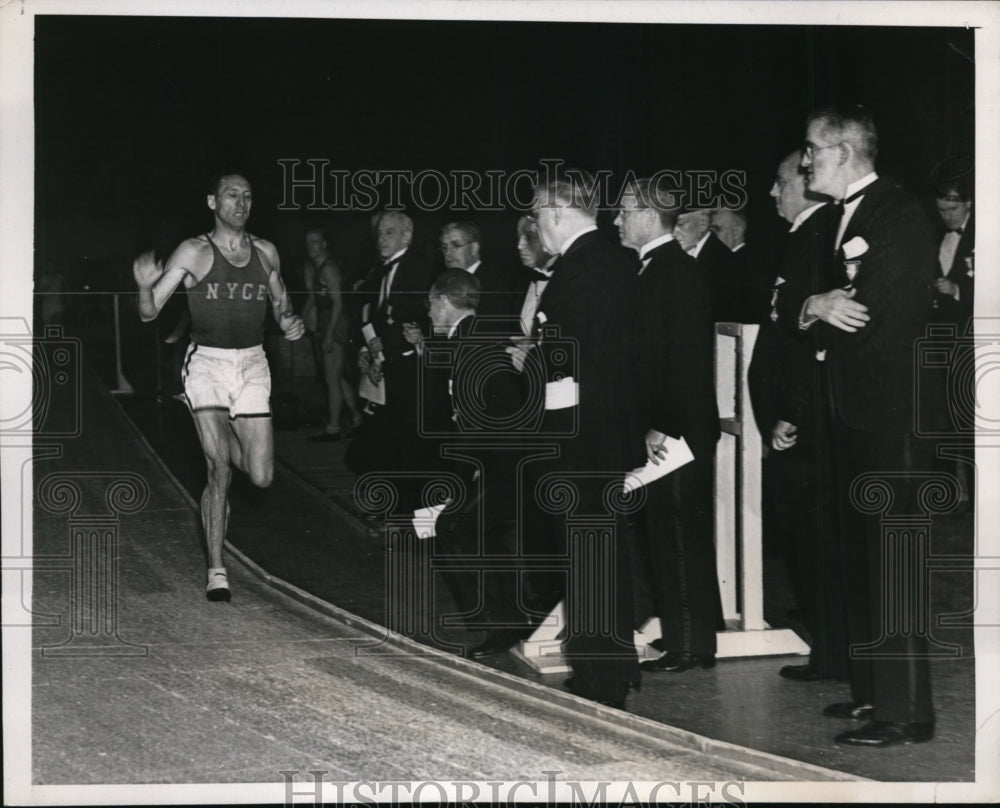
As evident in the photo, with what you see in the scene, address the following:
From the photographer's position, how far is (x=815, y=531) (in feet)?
18.1

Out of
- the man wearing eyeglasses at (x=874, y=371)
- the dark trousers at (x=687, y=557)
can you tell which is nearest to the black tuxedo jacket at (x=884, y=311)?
the man wearing eyeglasses at (x=874, y=371)

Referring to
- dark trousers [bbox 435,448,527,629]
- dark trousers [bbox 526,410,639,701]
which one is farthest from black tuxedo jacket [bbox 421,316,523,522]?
dark trousers [bbox 526,410,639,701]

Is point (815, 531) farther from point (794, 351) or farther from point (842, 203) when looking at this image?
point (842, 203)

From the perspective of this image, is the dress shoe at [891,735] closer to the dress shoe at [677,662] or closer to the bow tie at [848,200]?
the dress shoe at [677,662]

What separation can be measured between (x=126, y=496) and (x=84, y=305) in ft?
2.06

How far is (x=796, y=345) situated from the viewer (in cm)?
545

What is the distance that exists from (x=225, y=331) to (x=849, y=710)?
2.30 m

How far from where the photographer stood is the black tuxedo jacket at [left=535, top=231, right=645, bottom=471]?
537 centimetres

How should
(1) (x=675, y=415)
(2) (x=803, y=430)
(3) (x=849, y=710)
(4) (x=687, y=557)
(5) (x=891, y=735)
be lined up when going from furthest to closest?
(4) (x=687, y=557) → (1) (x=675, y=415) → (2) (x=803, y=430) → (3) (x=849, y=710) → (5) (x=891, y=735)

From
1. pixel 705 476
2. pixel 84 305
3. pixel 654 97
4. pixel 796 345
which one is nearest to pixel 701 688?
pixel 705 476

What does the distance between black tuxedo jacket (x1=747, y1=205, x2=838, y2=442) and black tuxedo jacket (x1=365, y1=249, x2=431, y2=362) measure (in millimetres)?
1086

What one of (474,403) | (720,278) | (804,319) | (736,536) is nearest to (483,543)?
(474,403)

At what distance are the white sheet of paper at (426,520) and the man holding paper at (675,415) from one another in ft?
2.26

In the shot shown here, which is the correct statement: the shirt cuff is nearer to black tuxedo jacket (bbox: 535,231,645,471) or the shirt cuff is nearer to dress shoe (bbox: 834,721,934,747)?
black tuxedo jacket (bbox: 535,231,645,471)
